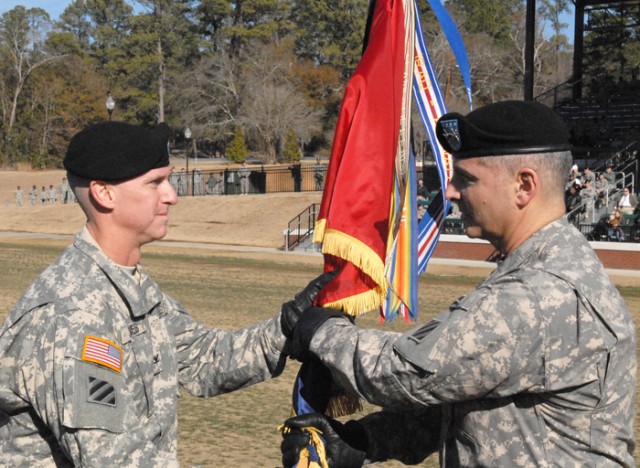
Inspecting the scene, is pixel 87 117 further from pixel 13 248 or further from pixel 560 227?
pixel 560 227

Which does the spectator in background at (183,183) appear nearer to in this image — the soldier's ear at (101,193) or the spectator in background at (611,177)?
the spectator in background at (611,177)

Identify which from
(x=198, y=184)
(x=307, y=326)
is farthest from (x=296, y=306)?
(x=198, y=184)

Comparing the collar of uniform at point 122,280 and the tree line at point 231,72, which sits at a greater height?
the tree line at point 231,72

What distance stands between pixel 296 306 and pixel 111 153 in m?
1.05

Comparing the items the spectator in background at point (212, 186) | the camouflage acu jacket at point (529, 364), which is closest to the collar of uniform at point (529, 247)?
the camouflage acu jacket at point (529, 364)

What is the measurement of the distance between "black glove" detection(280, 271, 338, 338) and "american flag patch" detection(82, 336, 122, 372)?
3.26ft

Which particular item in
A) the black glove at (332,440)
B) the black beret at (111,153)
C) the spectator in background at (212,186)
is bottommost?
the spectator in background at (212,186)

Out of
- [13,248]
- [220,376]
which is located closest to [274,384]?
[220,376]

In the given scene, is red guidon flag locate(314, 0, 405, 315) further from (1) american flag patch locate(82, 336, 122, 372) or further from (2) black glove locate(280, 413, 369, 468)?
(1) american flag patch locate(82, 336, 122, 372)

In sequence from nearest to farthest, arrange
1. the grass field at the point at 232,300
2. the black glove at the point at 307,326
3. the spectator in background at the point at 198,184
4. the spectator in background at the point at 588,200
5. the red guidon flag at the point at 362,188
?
the black glove at the point at 307,326
the red guidon flag at the point at 362,188
the grass field at the point at 232,300
the spectator in background at the point at 588,200
the spectator in background at the point at 198,184

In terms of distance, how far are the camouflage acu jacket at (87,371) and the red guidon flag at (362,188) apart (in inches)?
41.3

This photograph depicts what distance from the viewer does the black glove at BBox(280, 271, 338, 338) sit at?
3.89 metres

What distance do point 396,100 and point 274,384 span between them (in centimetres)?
572

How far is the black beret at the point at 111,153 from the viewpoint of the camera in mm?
3264
